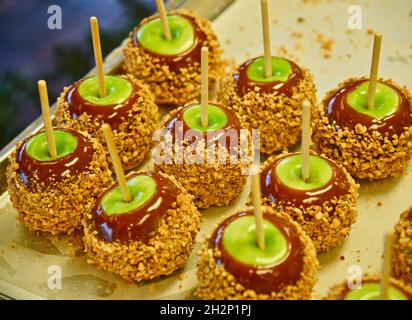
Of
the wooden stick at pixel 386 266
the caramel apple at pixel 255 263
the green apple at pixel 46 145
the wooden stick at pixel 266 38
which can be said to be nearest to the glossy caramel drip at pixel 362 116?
the wooden stick at pixel 266 38

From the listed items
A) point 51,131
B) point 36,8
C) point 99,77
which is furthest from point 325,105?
point 36,8

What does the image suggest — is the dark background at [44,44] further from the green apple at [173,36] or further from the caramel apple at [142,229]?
the caramel apple at [142,229]

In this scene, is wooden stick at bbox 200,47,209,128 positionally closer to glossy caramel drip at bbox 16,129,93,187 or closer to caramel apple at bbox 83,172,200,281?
caramel apple at bbox 83,172,200,281

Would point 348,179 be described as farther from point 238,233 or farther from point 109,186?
point 109,186

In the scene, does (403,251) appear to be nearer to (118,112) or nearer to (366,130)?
(366,130)

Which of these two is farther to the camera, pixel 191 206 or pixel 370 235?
pixel 370 235

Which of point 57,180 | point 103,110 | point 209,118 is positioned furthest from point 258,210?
point 103,110
